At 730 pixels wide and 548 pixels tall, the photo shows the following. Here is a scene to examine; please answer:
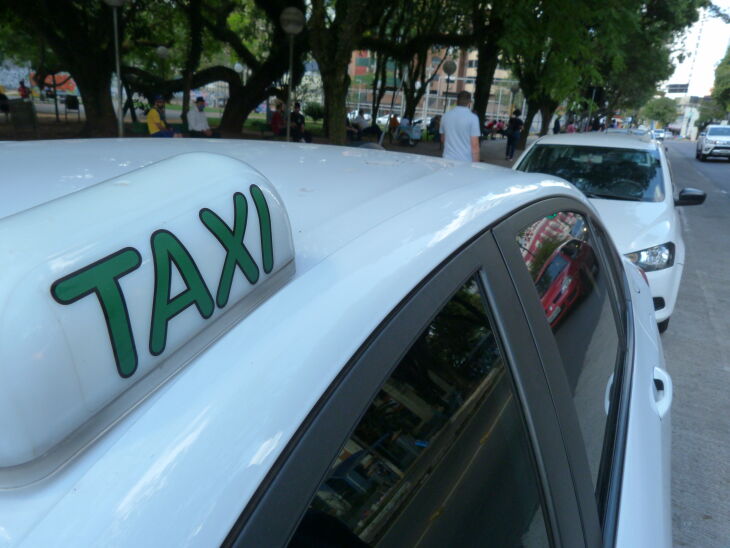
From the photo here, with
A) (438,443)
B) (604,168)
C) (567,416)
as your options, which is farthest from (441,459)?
(604,168)

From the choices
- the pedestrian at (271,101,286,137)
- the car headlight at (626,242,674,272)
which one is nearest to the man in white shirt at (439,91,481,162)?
the car headlight at (626,242,674,272)

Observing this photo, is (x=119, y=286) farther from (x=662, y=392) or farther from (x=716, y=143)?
(x=716, y=143)

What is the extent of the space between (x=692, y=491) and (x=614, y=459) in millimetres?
2040

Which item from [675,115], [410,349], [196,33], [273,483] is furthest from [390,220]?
[675,115]

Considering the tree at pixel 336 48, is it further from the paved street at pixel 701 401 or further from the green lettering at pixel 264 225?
the green lettering at pixel 264 225

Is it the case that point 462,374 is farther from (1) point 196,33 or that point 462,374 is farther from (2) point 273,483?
(1) point 196,33

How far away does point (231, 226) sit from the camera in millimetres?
734

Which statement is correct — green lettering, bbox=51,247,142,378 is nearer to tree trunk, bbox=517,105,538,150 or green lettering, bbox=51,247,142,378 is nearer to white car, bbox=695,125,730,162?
tree trunk, bbox=517,105,538,150

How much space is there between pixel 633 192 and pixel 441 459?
5.09 meters

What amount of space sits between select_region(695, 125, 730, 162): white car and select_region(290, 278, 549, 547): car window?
32.4m

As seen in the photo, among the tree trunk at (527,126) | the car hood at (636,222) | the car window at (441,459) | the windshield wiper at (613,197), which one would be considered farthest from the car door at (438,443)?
the tree trunk at (527,126)

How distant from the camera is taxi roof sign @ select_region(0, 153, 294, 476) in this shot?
0.53m

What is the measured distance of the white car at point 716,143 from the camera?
27781 mm

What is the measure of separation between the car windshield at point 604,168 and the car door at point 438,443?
464 cm
